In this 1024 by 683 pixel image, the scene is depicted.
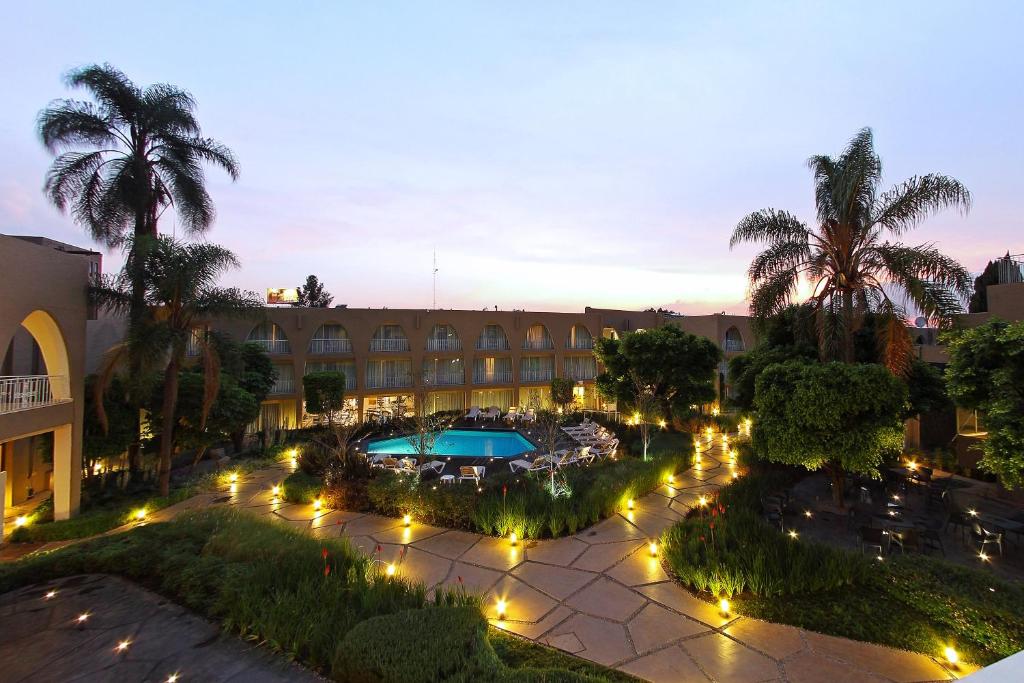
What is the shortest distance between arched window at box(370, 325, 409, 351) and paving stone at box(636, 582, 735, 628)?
20392mm

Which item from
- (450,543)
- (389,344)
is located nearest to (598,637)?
(450,543)

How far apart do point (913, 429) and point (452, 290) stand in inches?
1674

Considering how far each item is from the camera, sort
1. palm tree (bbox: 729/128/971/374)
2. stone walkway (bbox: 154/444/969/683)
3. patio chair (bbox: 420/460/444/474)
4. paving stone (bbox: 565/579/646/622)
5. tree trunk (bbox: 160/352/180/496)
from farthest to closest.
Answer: patio chair (bbox: 420/460/444/474) < tree trunk (bbox: 160/352/180/496) < palm tree (bbox: 729/128/971/374) < paving stone (bbox: 565/579/646/622) < stone walkway (bbox: 154/444/969/683)

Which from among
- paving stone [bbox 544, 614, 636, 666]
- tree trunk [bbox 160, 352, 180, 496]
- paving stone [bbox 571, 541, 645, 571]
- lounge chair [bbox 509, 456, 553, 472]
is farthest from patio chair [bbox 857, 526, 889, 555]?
tree trunk [bbox 160, 352, 180, 496]

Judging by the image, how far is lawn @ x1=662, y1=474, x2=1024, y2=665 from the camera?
19.2 feet

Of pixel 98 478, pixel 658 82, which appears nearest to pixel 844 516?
pixel 658 82

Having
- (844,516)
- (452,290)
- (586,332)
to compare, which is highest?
(452,290)

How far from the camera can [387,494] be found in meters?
11.1

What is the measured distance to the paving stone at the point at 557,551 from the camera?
8648 mm

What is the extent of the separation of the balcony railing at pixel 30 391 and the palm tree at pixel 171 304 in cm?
94

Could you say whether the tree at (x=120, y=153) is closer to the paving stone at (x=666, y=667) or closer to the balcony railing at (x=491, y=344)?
the paving stone at (x=666, y=667)

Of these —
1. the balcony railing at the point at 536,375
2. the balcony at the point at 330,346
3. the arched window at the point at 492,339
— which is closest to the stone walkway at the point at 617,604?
the balcony at the point at 330,346

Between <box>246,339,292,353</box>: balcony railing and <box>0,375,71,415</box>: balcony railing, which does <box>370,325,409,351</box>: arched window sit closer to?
<box>246,339,292,353</box>: balcony railing

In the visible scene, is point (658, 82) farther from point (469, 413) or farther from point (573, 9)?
point (469, 413)
